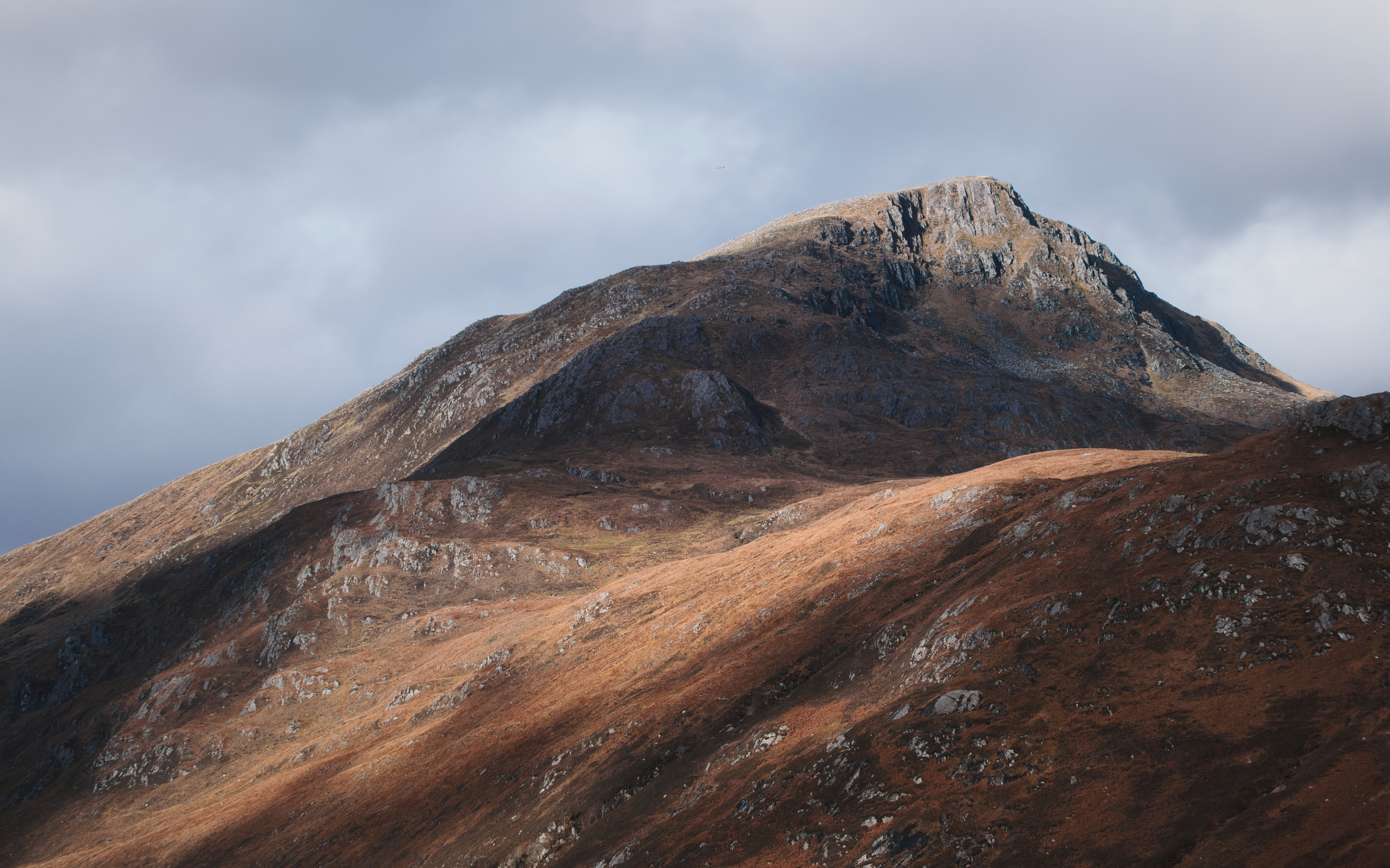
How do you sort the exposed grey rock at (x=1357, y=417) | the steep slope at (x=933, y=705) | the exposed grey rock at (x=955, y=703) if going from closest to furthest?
1. the steep slope at (x=933, y=705)
2. the exposed grey rock at (x=955, y=703)
3. the exposed grey rock at (x=1357, y=417)

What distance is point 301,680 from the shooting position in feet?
380

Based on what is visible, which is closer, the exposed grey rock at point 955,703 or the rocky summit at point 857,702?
the rocky summit at point 857,702

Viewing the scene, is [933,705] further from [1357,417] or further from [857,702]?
[1357,417]

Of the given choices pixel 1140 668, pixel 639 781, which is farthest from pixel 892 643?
pixel 639 781

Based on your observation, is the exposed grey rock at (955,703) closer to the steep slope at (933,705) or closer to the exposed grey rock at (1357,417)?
the steep slope at (933,705)

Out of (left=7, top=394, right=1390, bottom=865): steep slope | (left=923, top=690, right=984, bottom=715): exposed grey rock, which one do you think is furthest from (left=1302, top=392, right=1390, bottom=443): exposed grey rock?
(left=923, top=690, right=984, bottom=715): exposed grey rock

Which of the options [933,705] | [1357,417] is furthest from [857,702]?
[1357,417]

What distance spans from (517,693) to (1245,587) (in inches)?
2554

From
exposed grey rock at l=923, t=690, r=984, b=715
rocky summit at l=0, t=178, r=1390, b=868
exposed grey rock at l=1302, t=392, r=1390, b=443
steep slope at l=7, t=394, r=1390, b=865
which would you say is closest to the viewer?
steep slope at l=7, t=394, r=1390, b=865

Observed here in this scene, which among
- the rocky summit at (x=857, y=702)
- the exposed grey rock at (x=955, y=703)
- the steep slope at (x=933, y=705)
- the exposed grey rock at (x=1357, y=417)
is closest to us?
the steep slope at (x=933, y=705)

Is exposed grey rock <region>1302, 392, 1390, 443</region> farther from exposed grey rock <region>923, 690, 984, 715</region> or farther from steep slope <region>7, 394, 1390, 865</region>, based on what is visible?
exposed grey rock <region>923, 690, 984, 715</region>

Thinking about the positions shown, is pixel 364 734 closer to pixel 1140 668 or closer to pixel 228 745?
pixel 228 745

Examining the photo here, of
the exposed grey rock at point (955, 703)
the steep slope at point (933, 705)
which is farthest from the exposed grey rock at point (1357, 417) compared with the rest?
the exposed grey rock at point (955, 703)

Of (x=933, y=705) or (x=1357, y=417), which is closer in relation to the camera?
(x=933, y=705)
